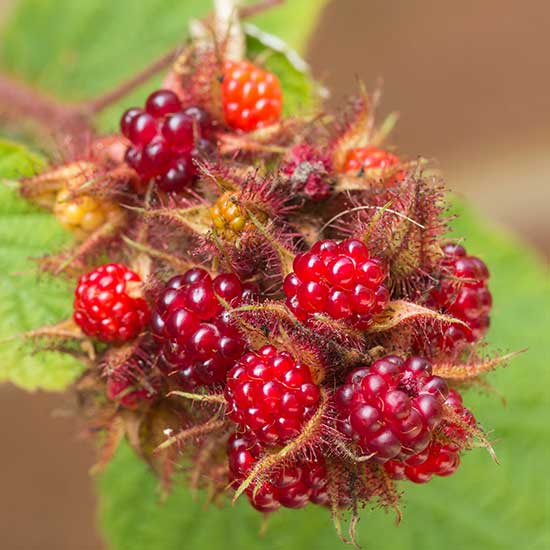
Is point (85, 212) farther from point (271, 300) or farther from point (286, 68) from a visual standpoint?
point (286, 68)

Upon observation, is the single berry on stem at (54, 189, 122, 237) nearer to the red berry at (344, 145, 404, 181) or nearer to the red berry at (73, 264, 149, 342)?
the red berry at (73, 264, 149, 342)

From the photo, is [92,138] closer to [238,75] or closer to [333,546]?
[238,75]

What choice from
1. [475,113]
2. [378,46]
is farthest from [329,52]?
[475,113]

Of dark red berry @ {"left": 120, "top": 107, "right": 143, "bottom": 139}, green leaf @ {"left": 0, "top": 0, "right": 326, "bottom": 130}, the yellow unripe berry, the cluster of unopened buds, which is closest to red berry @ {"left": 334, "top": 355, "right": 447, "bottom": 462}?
the cluster of unopened buds

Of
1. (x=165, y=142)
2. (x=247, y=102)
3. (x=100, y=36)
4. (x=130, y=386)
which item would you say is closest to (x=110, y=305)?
(x=130, y=386)

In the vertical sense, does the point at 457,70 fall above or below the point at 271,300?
below

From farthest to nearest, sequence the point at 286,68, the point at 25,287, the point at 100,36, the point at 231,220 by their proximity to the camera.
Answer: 1. the point at 100,36
2. the point at 286,68
3. the point at 25,287
4. the point at 231,220
